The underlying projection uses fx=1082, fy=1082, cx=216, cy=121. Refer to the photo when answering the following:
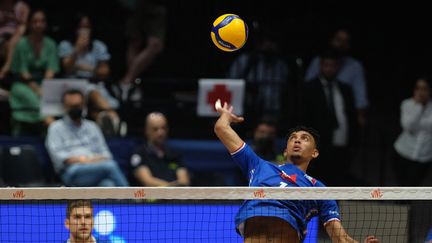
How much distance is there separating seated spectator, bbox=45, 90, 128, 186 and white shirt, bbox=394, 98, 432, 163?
4.15 metres

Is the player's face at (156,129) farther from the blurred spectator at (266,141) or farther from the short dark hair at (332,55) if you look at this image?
the short dark hair at (332,55)

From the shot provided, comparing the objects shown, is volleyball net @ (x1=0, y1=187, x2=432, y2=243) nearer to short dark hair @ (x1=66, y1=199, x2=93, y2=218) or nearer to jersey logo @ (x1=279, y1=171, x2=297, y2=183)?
short dark hair @ (x1=66, y1=199, x2=93, y2=218)

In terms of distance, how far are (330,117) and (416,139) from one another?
1285 millimetres

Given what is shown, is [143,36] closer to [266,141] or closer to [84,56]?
[84,56]

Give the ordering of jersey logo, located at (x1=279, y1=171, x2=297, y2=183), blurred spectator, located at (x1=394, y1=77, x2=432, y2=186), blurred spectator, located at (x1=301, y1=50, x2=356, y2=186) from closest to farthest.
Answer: jersey logo, located at (x1=279, y1=171, x2=297, y2=183) → blurred spectator, located at (x1=394, y1=77, x2=432, y2=186) → blurred spectator, located at (x1=301, y1=50, x2=356, y2=186)

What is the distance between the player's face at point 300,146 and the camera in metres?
10.4

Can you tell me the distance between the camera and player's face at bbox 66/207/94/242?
→ 10.9 meters

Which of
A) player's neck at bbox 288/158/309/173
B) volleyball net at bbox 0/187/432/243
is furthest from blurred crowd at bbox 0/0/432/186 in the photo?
player's neck at bbox 288/158/309/173

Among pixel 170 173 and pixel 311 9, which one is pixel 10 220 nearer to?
pixel 170 173

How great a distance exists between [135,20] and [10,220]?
5299mm

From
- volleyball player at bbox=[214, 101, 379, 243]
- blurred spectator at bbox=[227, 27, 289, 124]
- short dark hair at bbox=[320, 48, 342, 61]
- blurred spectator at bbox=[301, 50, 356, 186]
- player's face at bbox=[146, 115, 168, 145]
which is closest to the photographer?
volleyball player at bbox=[214, 101, 379, 243]

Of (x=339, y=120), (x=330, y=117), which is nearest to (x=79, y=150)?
(x=330, y=117)

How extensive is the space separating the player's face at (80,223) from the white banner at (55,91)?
15.3 ft

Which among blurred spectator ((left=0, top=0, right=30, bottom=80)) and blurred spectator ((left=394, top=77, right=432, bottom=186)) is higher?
blurred spectator ((left=0, top=0, right=30, bottom=80))
